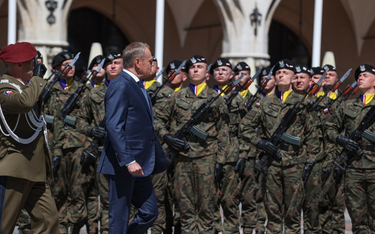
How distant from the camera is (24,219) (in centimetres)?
556

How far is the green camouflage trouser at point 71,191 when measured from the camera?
5359 mm

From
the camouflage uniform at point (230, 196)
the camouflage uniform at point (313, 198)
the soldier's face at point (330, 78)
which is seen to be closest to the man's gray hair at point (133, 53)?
the camouflage uniform at point (230, 196)

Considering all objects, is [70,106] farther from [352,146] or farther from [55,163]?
[352,146]

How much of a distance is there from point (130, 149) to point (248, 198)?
2.41 metres

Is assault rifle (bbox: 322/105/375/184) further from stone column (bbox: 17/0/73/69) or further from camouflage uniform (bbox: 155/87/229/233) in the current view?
stone column (bbox: 17/0/73/69)

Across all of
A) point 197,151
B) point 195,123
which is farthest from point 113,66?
point 197,151

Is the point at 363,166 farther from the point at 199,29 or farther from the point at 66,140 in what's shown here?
the point at 199,29

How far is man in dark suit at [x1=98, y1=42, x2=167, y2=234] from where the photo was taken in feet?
11.7

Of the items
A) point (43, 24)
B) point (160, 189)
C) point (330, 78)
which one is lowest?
point (160, 189)

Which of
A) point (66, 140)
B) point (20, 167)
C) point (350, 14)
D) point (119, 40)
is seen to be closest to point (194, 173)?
point (66, 140)

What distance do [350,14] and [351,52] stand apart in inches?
52.7

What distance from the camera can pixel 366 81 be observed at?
5.05 meters

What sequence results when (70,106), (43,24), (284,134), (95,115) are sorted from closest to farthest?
1. (284,134)
2. (95,115)
3. (70,106)
4. (43,24)

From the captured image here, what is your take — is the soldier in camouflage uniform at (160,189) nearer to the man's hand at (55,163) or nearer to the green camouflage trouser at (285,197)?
the man's hand at (55,163)
